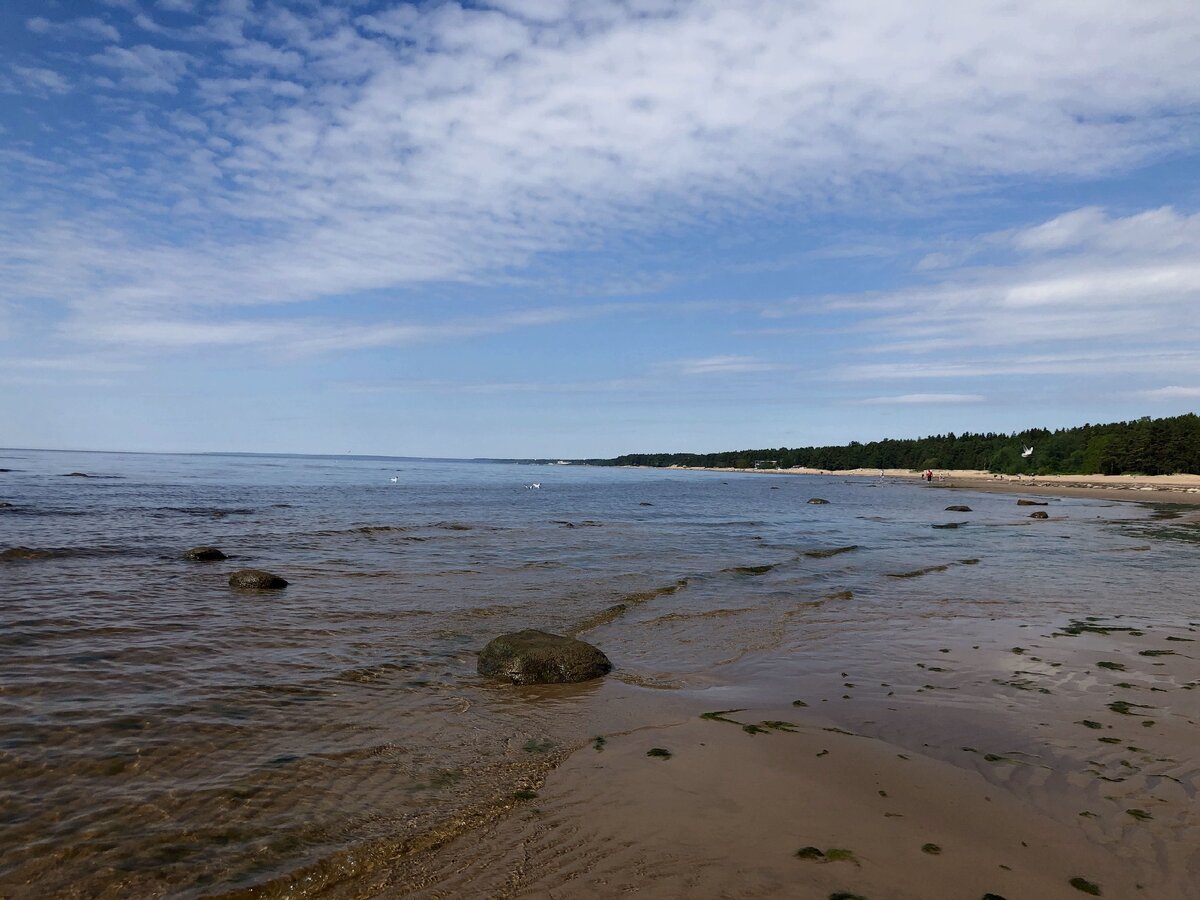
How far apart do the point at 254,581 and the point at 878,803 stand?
48.6 ft

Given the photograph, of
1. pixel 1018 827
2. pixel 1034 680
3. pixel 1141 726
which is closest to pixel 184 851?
pixel 1018 827

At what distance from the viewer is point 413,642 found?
1191 centimetres

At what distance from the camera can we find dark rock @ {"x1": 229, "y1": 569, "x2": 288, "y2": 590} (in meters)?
16.0

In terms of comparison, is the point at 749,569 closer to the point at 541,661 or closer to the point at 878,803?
the point at 541,661

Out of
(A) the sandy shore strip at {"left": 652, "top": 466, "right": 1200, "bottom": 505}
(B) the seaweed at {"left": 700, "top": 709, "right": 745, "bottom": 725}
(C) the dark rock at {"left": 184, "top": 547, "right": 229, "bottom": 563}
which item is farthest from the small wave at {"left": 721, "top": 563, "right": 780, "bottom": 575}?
(A) the sandy shore strip at {"left": 652, "top": 466, "right": 1200, "bottom": 505}

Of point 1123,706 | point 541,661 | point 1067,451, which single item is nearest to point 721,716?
point 541,661

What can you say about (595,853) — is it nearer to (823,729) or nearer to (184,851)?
(184,851)

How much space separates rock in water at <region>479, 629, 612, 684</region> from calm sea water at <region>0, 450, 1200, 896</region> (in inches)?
14.0

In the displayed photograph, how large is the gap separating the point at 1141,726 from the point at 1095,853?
12.0ft

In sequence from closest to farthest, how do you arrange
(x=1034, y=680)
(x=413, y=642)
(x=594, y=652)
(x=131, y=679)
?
1. (x=131, y=679)
2. (x=1034, y=680)
3. (x=594, y=652)
4. (x=413, y=642)

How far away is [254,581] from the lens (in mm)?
16156

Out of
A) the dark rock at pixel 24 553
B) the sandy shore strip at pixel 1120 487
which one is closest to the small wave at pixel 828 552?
the dark rock at pixel 24 553

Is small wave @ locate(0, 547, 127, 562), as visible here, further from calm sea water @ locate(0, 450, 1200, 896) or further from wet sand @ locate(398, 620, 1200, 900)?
wet sand @ locate(398, 620, 1200, 900)

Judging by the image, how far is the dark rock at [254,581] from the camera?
16047 millimetres
